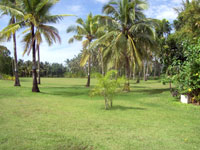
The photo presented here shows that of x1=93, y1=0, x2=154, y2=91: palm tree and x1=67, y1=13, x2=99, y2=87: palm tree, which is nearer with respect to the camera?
x1=93, y1=0, x2=154, y2=91: palm tree

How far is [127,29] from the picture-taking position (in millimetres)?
14867

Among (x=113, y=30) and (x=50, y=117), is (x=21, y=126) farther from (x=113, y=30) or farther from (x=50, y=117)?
(x=113, y=30)

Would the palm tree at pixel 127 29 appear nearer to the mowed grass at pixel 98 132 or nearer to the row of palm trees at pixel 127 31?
the row of palm trees at pixel 127 31

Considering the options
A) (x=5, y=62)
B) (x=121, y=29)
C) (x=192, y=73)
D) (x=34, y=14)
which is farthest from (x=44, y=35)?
(x=5, y=62)

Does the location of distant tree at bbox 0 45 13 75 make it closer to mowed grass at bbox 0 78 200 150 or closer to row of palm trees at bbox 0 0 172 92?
row of palm trees at bbox 0 0 172 92

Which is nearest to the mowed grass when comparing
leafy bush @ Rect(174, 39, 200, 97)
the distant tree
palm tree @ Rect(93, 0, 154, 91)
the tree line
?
leafy bush @ Rect(174, 39, 200, 97)

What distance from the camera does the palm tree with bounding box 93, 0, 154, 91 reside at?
1398cm

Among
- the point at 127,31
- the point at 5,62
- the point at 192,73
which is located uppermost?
the point at 127,31

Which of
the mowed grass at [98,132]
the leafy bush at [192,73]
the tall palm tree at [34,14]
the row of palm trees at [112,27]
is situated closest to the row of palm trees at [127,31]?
the row of palm trees at [112,27]

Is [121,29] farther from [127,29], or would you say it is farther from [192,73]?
[192,73]

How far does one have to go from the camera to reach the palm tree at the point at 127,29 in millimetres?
13984

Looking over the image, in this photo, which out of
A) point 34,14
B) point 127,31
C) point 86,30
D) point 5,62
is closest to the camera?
point 34,14

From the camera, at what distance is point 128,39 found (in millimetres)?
14227

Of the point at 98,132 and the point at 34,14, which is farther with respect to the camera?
the point at 34,14
